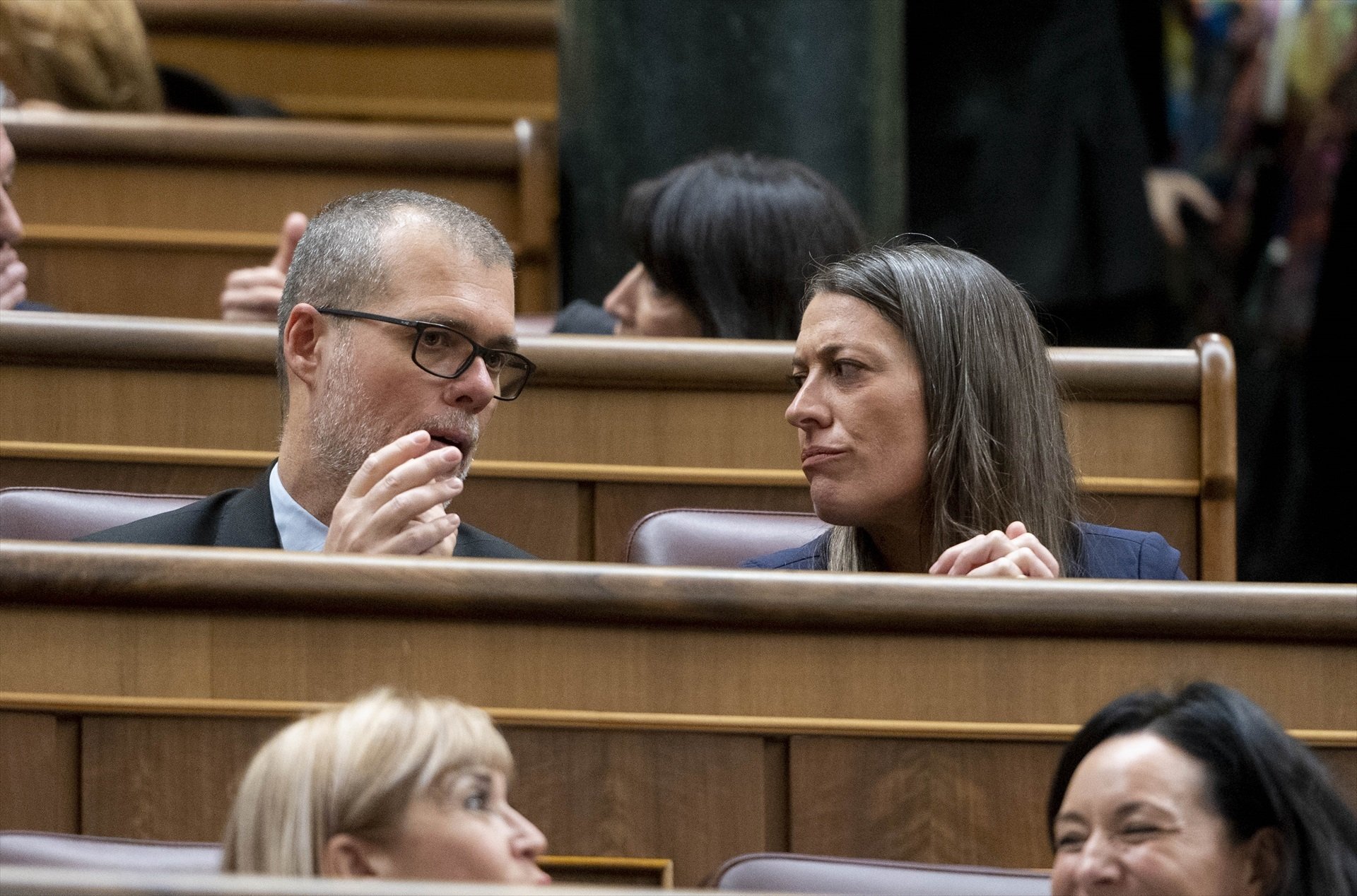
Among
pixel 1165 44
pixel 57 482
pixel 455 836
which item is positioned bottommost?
pixel 455 836

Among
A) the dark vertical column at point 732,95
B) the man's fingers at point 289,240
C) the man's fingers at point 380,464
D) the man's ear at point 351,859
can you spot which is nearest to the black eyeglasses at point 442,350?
the man's fingers at point 380,464

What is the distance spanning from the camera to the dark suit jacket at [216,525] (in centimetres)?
133

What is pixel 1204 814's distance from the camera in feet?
3.07

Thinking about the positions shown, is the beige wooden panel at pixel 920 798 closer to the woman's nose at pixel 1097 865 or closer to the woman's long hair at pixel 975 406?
the woman's nose at pixel 1097 865

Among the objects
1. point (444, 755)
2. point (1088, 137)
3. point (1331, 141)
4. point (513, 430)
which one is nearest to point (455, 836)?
point (444, 755)

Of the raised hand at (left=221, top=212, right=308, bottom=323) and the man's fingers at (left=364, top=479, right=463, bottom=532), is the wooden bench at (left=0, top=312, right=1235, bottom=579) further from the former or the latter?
the man's fingers at (left=364, top=479, right=463, bottom=532)

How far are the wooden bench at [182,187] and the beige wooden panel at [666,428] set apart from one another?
0.75m

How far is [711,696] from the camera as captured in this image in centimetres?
108

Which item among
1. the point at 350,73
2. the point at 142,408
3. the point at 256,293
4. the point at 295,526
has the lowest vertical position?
the point at 295,526

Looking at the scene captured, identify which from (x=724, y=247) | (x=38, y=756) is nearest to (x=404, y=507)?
(x=38, y=756)

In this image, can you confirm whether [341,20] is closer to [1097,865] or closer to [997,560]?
[997,560]

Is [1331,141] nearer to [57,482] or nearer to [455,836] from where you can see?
[57,482]

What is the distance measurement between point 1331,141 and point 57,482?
1.80 metres

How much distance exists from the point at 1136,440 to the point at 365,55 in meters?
1.72
